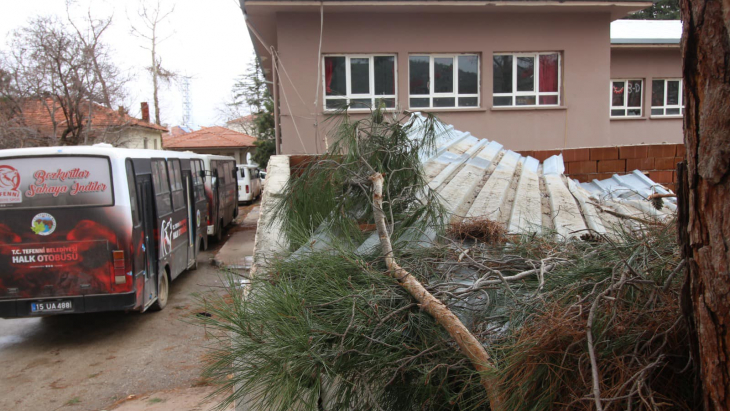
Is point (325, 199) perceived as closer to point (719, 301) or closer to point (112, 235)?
point (719, 301)

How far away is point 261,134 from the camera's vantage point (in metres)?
34.4

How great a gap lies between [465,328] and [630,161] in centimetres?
688

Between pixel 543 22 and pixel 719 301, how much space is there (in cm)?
1293

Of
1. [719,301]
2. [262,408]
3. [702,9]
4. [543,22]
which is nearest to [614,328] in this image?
[719,301]

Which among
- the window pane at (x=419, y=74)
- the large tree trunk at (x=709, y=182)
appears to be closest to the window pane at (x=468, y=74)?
the window pane at (x=419, y=74)

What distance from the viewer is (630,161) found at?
7.55 m

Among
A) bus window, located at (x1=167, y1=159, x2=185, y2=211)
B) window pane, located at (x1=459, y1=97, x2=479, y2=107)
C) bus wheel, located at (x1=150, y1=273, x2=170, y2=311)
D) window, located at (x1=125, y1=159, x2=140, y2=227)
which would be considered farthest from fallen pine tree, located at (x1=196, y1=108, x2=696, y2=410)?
window pane, located at (x1=459, y1=97, x2=479, y2=107)

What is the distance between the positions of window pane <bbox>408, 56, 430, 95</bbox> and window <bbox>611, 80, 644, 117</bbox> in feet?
26.5

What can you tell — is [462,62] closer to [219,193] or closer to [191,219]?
[191,219]

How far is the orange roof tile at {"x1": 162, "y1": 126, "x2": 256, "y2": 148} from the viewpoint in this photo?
4209 cm

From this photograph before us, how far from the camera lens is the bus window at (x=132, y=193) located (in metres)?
7.71

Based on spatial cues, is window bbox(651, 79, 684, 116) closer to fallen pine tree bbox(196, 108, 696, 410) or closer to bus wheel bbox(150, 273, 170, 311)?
bus wheel bbox(150, 273, 170, 311)

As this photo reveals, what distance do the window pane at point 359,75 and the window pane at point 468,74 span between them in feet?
7.75

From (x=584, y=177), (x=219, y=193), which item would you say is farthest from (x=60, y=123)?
(x=584, y=177)
